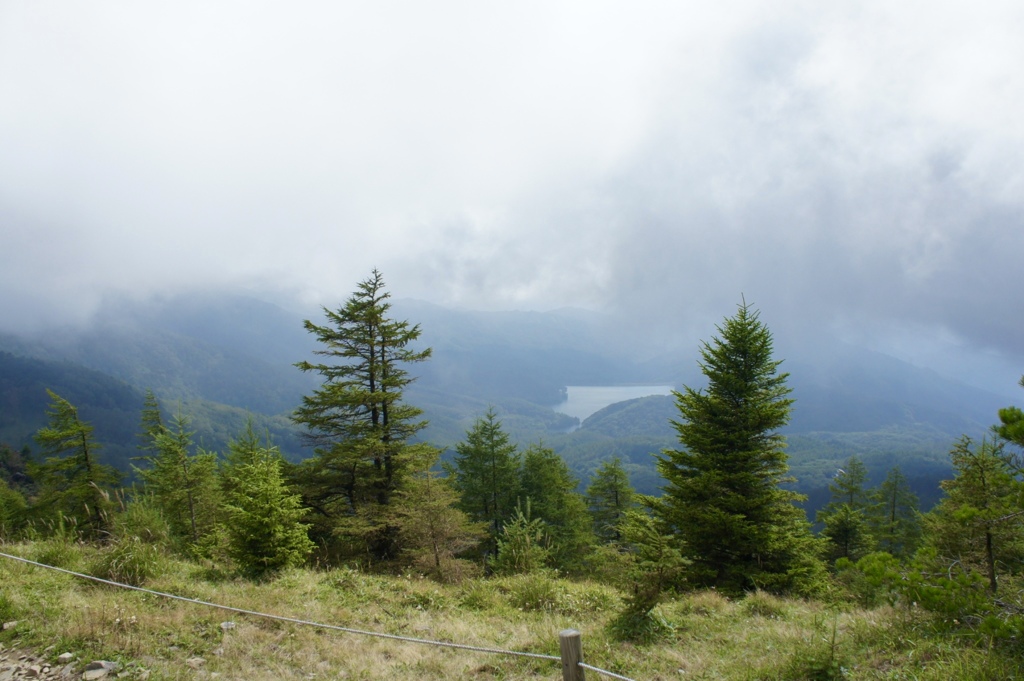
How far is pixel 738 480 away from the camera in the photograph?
13883 mm

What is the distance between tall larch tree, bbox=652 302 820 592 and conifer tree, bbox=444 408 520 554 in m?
19.8

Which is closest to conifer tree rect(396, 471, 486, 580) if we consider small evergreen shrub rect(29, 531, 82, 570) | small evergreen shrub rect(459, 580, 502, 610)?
small evergreen shrub rect(459, 580, 502, 610)

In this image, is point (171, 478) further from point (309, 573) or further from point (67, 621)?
point (67, 621)

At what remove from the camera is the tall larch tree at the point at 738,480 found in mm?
13344

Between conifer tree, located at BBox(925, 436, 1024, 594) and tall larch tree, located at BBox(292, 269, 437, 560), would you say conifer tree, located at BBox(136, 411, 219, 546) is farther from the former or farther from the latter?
conifer tree, located at BBox(925, 436, 1024, 594)

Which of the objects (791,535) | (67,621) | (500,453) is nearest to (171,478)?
(500,453)

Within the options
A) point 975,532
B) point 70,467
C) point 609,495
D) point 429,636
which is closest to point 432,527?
point 429,636

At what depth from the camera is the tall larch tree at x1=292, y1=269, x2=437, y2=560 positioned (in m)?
18.2

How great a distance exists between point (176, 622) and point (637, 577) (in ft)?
24.5

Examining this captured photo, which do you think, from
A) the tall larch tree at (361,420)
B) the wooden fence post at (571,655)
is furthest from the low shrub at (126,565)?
the tall larch tree at (361,420)

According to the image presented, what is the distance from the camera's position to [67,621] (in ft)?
21.1

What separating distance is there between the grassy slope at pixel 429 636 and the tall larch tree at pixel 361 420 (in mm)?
8873

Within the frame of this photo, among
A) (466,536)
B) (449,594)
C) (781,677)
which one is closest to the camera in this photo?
(781,677)

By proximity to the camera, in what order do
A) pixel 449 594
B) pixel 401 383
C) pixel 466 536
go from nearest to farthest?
pixel 449 594 → pixel 466 536 → pixel 401 383
